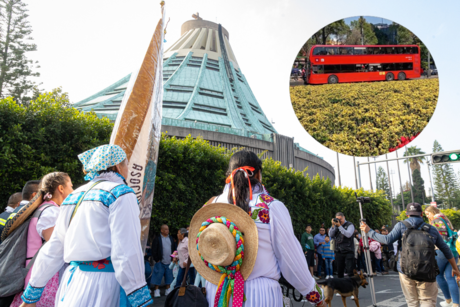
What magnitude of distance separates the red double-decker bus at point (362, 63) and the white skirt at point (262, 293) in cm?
239

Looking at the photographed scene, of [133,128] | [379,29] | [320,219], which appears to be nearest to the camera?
[379,29]

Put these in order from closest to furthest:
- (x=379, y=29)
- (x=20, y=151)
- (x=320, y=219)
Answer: (x=379, y=29) → (x=20, y=151) → (x=320, y=219)

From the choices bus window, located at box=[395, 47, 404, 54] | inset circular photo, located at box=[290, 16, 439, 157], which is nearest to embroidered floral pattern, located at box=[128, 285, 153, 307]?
inset circular photo, located at box=[290, 16, 439, 157]

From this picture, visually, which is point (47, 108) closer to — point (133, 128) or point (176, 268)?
point (176, 268)

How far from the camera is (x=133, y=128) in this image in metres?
4.32

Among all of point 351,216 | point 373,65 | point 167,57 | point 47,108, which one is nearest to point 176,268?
point 47,108

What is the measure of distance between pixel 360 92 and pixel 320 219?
14.3 metres

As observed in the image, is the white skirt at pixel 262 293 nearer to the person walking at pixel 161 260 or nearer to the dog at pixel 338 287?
the dog at pixel 338 287

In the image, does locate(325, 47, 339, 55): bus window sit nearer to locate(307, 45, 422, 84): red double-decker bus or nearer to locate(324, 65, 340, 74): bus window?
locate(307, 45, 422, 84): red double-decker bus

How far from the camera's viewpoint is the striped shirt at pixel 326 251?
12.0m

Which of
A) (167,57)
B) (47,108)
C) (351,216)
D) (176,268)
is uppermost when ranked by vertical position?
(167,57)

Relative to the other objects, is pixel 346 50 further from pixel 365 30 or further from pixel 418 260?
pixel 418 260

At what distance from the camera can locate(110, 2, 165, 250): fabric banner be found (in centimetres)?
427

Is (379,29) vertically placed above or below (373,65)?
above
